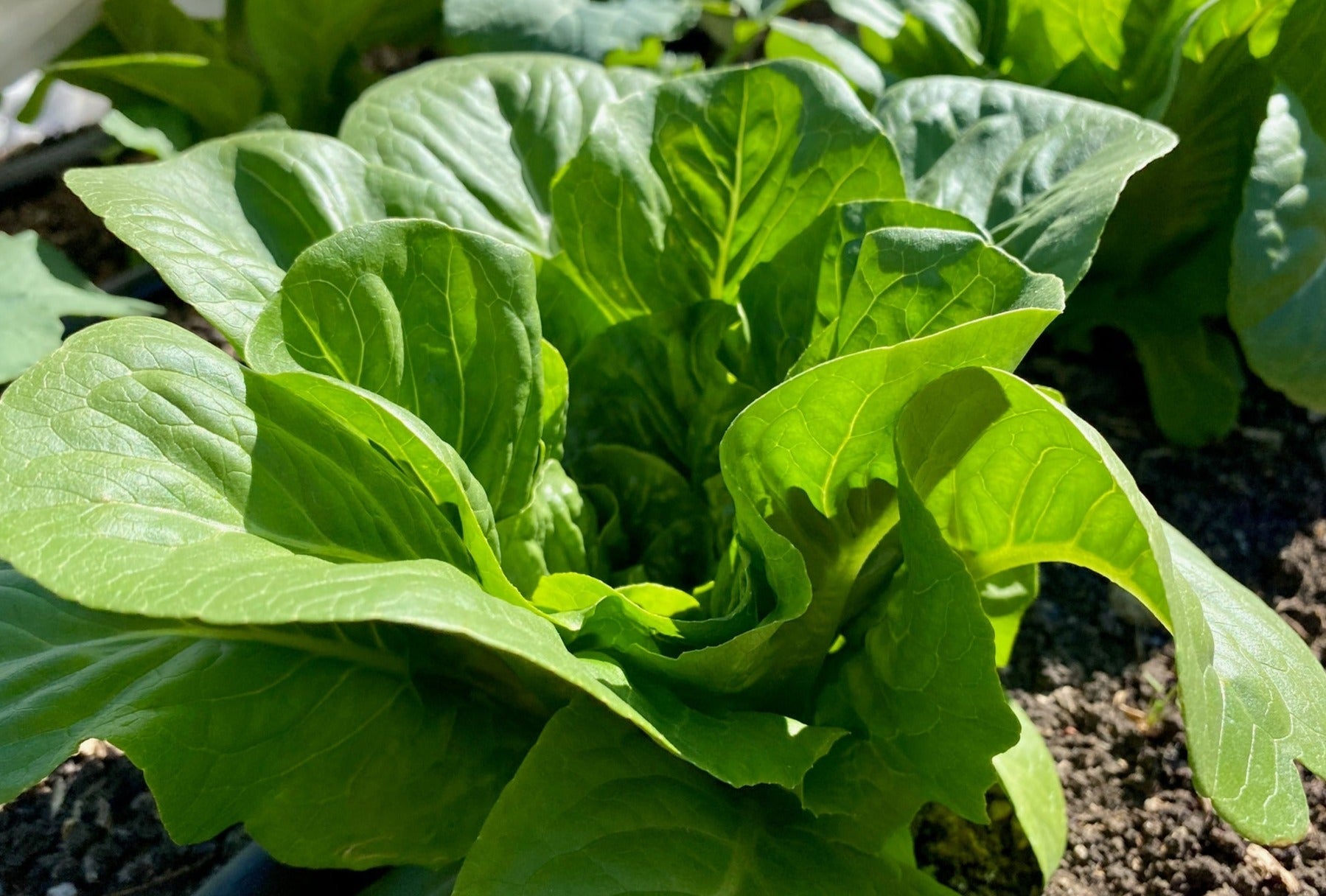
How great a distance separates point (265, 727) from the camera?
0.95m

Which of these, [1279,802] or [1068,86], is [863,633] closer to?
[1279,802]

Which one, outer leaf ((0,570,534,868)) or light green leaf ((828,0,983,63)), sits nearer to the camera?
outer leaf ((0,570,534,868))

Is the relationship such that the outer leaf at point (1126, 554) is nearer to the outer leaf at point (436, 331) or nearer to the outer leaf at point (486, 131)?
the outer leaf at point (436, 331)

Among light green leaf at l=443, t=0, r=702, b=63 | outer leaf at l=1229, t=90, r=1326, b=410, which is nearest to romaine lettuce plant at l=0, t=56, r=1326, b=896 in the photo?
outer leaf at l=1229, t=90, r=1326, b=410

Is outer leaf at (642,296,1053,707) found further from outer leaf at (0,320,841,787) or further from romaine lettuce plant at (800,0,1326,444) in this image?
romaine lettuce plant at (800,0,1326,444)

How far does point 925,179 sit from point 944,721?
0.68 m

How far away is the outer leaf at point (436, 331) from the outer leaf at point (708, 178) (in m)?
0.25

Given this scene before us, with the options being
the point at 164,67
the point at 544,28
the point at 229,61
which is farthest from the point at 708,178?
the point at 229,61

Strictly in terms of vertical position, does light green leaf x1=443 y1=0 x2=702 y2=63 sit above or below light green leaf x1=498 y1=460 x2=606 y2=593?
above

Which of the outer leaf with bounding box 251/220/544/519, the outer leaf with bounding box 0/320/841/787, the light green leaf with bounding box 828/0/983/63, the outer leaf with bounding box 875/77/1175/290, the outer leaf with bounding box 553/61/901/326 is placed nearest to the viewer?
the outer leaf with bounding box 0/320/841/787

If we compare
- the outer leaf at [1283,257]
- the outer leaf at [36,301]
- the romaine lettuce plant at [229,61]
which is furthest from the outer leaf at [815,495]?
the romaine lettuce plant at [229,61]

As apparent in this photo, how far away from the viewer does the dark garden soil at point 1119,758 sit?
1196 millimetres

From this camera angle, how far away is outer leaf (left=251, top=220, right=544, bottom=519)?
0.89m

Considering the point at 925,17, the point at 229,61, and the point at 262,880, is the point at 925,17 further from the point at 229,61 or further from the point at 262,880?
the point at 262,880
